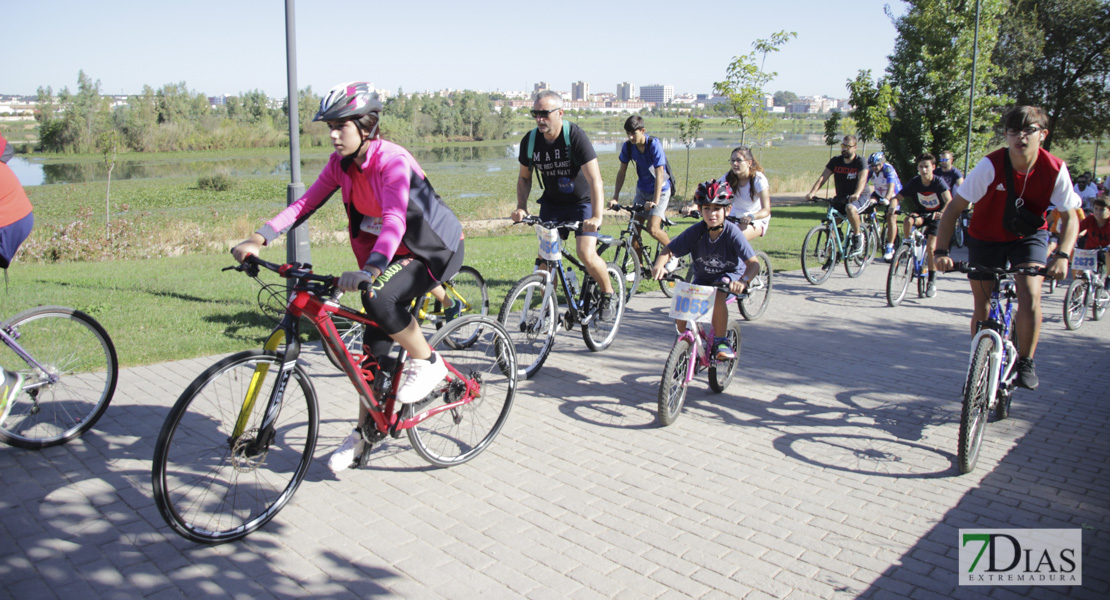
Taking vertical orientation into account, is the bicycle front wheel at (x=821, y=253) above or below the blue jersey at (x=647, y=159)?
below

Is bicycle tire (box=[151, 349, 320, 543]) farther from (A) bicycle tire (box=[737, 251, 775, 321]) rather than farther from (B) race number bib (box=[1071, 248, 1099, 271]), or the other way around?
(B) race number bib (box=[1071, 248, 1099, 271])

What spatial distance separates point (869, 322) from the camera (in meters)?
8.70

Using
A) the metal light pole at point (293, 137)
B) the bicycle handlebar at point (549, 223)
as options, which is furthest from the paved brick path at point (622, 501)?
the metal light pole at point (293, 137)

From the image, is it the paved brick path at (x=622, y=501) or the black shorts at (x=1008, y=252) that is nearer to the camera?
the paved brick path at (x=622, y=501)

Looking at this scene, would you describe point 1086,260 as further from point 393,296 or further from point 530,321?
point 393,296

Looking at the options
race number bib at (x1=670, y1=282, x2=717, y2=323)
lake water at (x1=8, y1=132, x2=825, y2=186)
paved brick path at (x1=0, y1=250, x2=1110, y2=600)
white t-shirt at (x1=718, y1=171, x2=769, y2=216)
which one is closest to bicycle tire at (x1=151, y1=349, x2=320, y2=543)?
paved brick path at (x1=0, y1=250, x2=1110, y2=600)

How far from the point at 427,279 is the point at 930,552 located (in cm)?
283

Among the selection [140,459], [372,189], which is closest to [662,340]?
[372,189]

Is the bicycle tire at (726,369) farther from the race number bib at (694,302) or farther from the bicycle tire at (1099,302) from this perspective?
the bicycle tire at (1099,302)

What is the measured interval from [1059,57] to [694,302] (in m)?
29.6

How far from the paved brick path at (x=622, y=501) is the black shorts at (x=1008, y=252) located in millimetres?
1167

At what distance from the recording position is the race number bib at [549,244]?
6.10 metres

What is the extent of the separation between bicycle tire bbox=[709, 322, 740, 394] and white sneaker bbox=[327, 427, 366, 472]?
284 cm

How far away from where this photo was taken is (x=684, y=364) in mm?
5328
